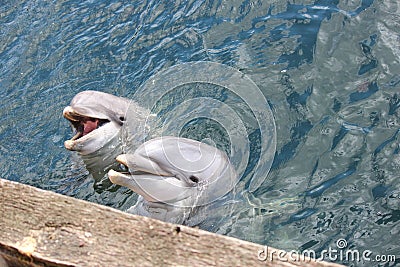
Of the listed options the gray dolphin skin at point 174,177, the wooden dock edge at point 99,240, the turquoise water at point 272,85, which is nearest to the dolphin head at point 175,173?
the gray dolphin skin at point 174,177

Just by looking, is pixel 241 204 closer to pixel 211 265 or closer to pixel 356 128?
pixel 356 128

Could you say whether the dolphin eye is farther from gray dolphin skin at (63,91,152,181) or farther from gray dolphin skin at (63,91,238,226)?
gray dolphin skin at (63,91,152,181)

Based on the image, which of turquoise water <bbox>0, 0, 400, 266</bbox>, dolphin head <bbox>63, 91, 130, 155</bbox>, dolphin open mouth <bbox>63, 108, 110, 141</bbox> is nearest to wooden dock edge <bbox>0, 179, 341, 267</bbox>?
turquoise water <bbox>0, 0, 400, 266</bbox>

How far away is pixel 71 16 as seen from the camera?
8.39 meters

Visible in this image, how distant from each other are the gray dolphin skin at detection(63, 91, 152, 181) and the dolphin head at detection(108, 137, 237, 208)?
1154 mm

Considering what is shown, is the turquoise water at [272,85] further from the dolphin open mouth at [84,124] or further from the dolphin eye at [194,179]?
the dolphin eye at [194,179]

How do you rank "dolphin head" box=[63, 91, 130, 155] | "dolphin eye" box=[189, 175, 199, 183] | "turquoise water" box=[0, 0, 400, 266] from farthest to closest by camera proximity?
1. "dolphin head" box=[63, 91, 130, 155]
2. "turquoise water" box=[0, 0, 400, 266]
3. "dolphin eye" box=[189, 175, 199, 183]

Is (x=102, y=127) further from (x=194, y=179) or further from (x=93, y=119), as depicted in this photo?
(x=194, y=179)

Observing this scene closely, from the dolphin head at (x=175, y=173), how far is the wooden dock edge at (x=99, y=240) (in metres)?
1.43

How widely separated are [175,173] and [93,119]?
1606 millimetres

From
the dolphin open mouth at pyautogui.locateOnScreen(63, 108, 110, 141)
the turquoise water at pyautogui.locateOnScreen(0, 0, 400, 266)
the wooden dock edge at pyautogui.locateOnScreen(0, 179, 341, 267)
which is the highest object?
the wooden dock edge at pyautogui.locateOnScreen(0, 179, 341, 267)

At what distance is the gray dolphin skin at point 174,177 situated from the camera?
4.52 m

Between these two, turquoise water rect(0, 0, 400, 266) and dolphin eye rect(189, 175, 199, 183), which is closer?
dolphin eye rect(189, 175, 199, 183)

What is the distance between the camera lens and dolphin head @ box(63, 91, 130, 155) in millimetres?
5598
